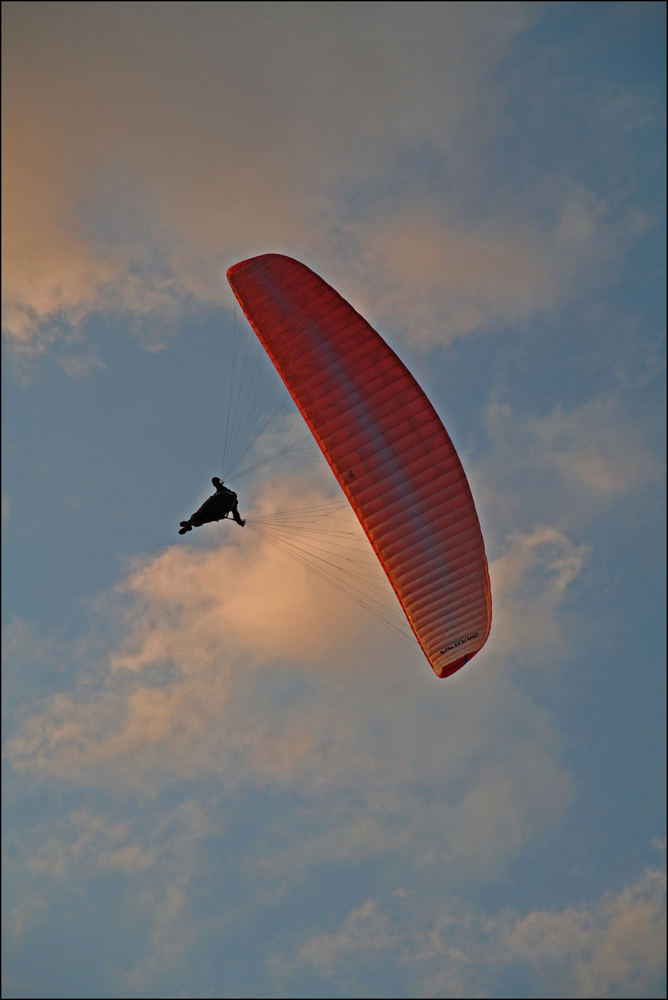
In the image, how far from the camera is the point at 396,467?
72.9 ft

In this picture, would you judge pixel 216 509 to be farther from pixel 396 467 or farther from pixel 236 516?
pixel 396 467

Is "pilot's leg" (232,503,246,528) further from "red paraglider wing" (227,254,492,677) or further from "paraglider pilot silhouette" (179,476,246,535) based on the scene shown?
"red paraglider wing" (227,254,492,677)

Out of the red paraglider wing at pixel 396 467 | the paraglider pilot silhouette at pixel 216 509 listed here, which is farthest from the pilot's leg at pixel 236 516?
the red paraglider wing at pixel 396 467

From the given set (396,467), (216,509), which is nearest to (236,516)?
(216,509)

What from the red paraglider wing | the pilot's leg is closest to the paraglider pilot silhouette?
the pilot's leg

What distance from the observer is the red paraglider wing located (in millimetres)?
22109

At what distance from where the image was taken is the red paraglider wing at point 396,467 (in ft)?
72.5

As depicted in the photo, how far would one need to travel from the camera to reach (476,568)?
22.3 m

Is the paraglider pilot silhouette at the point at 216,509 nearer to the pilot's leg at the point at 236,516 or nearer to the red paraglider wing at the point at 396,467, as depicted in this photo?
the pilot's leg at the point at 236,516

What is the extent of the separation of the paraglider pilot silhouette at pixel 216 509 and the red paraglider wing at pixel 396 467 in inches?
187

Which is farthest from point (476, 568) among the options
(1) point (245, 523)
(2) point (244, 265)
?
(2) point (244, 265)

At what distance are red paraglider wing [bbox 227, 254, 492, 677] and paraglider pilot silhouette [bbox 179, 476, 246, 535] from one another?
475cm

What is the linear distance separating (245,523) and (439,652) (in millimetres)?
7732

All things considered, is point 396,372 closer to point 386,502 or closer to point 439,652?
point 386,502
